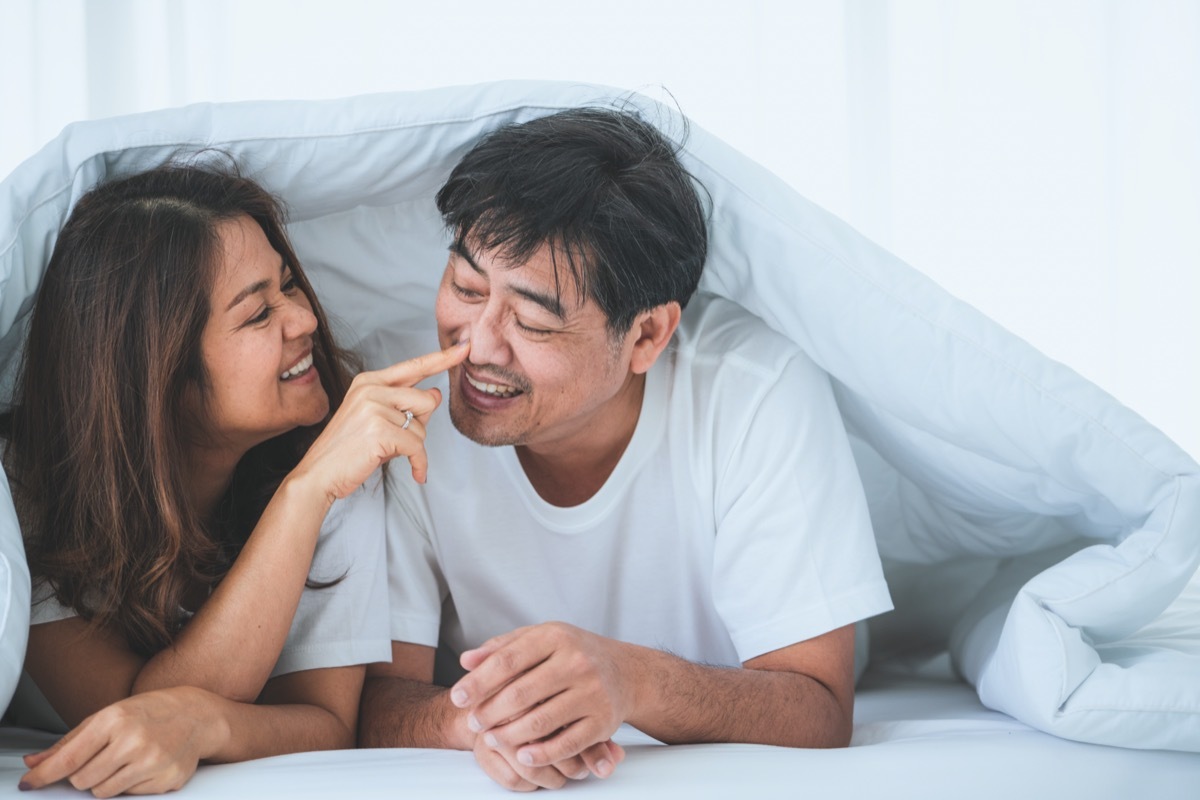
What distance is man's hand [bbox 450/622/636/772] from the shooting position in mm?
1108

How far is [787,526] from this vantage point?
1423 millimetres

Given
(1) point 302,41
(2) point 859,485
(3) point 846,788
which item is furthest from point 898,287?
(1) point 302,41

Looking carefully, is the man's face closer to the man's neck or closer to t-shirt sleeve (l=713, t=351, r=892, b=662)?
the man's neck

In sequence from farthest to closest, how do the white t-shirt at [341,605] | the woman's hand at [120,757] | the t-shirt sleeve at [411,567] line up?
the t-shirt sleeve at [411,567], the white t-shirt at [341,605], the woman's hand at [120,757]

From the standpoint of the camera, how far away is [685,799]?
3.48 ft

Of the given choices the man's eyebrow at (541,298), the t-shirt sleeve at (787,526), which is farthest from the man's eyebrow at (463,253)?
the t-shirt sleeve at (787,526)

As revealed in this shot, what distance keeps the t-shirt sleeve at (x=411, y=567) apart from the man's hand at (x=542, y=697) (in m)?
0.35

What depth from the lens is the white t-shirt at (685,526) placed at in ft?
4.66

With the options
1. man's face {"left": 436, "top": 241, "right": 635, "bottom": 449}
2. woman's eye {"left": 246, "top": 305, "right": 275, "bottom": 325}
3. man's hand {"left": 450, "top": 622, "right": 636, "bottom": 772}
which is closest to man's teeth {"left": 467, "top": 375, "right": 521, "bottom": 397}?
man's face {"left": 436, "top": 241, "right": 635, "bottom": 449}

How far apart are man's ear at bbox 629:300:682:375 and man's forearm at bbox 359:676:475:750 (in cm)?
47

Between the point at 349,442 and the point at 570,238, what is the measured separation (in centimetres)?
35

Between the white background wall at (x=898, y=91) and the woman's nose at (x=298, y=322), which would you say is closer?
the woman's nose at (x=298, y=322)

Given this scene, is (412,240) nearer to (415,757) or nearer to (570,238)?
(570,238)

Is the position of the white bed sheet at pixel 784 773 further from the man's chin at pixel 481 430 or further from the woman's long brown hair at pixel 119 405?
the man's chin at pixel 481 430
